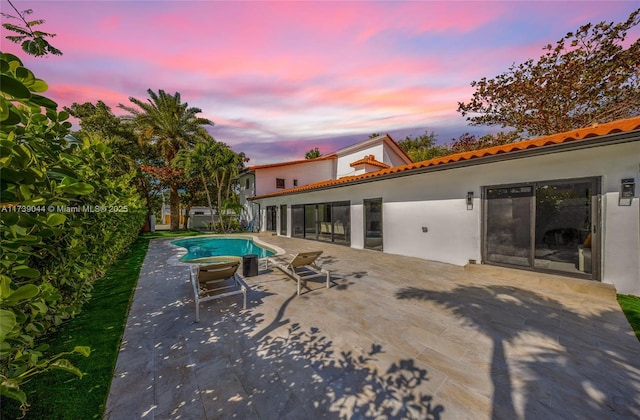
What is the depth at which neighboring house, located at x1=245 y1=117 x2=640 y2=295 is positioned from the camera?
5.67 meters

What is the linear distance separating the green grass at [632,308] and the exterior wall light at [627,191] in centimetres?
221

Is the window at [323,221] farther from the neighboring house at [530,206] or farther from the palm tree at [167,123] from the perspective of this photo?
the palm tree at [167,123]

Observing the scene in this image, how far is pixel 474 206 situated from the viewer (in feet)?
26.7

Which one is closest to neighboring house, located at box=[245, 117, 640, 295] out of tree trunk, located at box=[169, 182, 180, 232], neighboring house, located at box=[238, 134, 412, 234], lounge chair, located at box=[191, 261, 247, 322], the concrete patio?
the concrete patio

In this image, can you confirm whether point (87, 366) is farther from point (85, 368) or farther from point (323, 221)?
point (323, 221)

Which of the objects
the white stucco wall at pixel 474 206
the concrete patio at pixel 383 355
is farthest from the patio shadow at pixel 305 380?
the white stucco wall at pixel 474 206

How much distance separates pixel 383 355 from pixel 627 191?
7.31 meters

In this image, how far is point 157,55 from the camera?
5848mm

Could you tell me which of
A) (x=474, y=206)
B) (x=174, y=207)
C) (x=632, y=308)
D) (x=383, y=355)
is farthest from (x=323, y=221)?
(x=174, y=207)

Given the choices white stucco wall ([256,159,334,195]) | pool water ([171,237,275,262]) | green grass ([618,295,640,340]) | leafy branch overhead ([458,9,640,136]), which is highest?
leafy branch overhead ([458,9,640,136])

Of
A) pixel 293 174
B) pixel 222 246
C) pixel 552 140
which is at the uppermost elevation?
pixel 293 174

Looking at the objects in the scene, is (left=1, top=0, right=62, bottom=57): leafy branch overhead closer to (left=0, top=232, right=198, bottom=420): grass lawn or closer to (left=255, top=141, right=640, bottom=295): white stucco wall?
(left=0, top=232, right=198, bottom=420): grass lawn

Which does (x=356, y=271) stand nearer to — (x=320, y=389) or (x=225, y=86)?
(x=320, y=389)

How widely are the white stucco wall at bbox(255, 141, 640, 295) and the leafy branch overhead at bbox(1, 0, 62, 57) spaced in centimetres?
985
